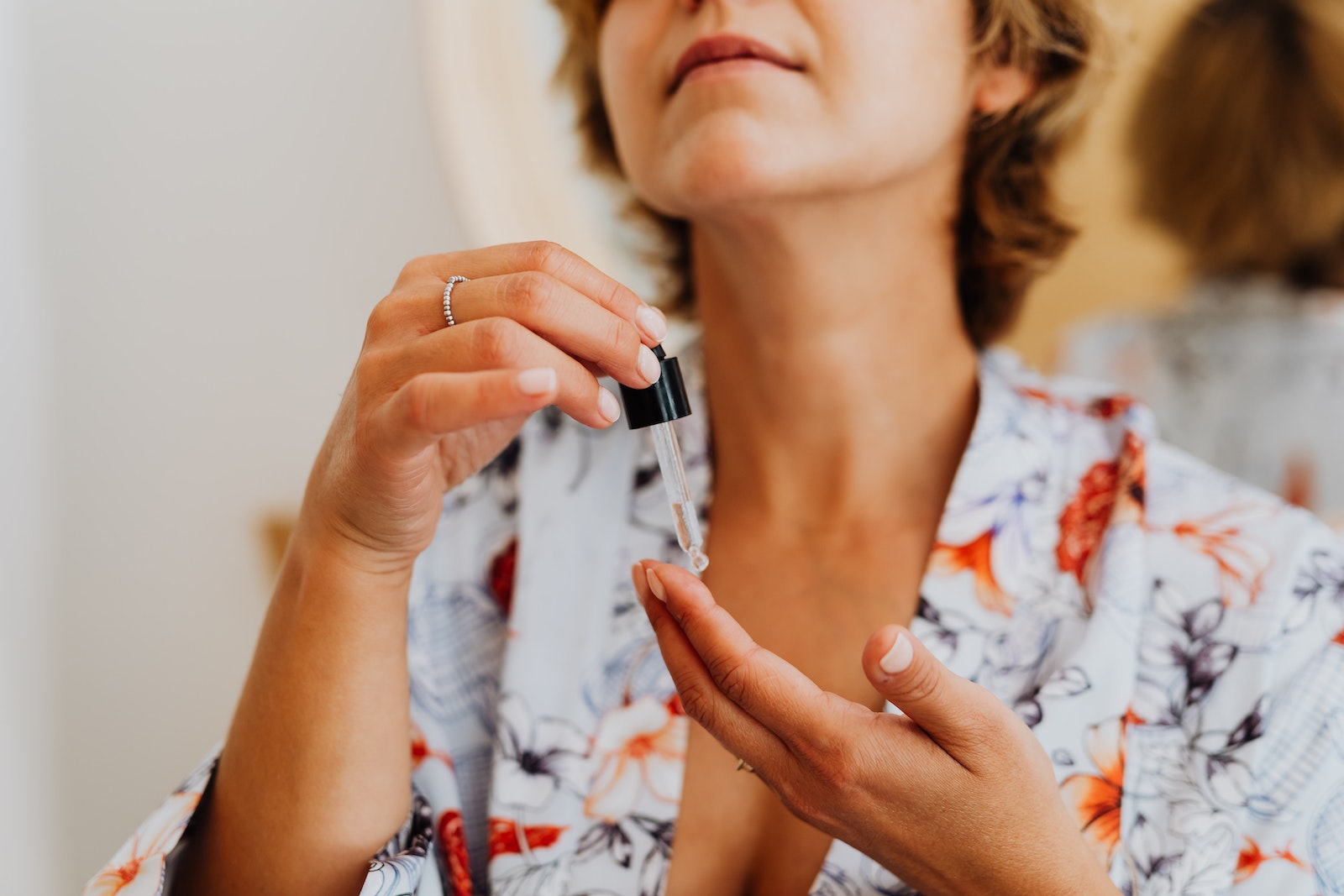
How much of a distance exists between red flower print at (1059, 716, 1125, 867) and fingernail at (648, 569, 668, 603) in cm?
28

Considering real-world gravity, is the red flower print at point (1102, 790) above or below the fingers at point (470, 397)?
below

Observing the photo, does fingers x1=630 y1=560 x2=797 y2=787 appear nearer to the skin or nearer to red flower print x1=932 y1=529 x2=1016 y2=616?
the skin

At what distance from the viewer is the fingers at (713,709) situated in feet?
1.73

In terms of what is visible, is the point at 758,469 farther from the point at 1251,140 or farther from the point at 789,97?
the point at 1251,140

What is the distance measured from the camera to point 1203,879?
0.61m

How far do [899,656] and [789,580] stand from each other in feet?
1.08

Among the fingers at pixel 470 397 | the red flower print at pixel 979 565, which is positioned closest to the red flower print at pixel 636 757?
the red flower print at pixel 979 565

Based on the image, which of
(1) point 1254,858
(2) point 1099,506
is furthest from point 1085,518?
(1) point 1254,858

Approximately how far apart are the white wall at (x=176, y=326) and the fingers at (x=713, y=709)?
0.42 m

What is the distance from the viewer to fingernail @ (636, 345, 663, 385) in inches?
19.5

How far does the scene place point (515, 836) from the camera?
27.0 inches

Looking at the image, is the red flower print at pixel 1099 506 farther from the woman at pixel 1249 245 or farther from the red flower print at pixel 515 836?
the woman at pixel 1249 245

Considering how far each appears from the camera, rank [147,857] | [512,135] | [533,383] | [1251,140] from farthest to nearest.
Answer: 1. [1251,140]
2. [512,135]
3. [147,857]
4. [533,383]

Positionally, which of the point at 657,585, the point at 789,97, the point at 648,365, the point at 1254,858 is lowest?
the point at 1254,858
